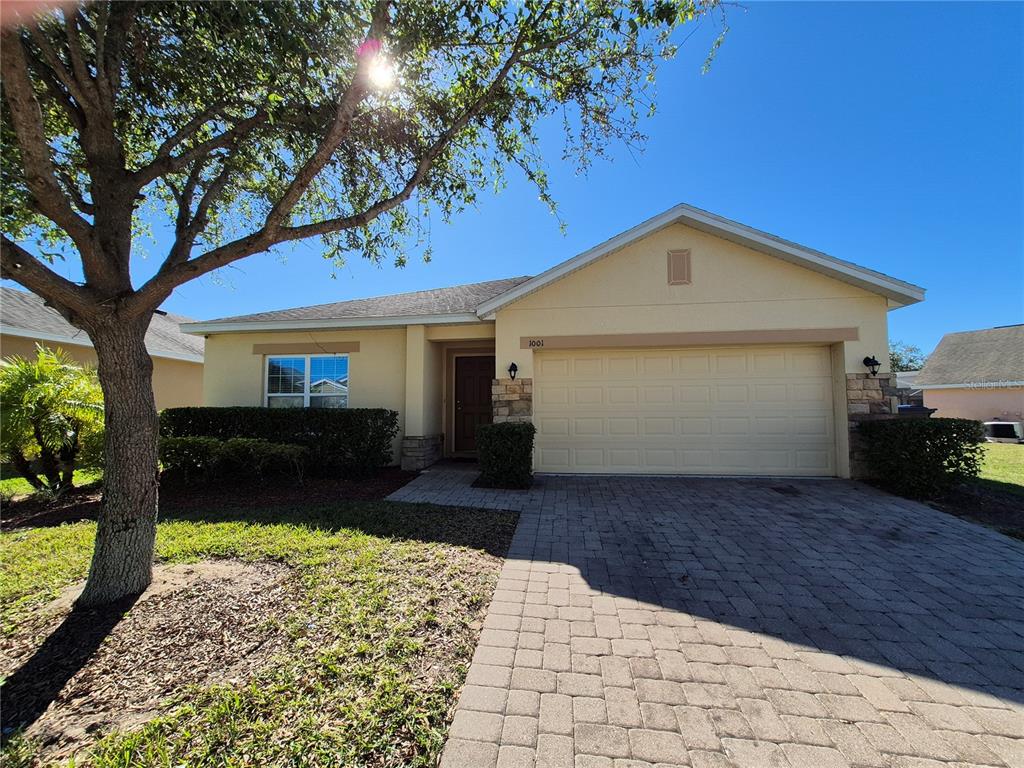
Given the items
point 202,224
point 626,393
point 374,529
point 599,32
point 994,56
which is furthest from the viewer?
point 626,393

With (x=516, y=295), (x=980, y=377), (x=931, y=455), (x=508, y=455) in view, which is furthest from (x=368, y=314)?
(x=980, y=377)

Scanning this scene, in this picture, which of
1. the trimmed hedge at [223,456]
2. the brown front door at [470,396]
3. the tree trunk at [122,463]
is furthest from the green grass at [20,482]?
the brown front door at [470,396]

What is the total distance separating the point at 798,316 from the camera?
7.28m

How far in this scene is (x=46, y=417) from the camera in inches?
238

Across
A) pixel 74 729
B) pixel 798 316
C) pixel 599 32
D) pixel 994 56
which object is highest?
pixel 994 56

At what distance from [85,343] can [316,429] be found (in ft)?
28.9

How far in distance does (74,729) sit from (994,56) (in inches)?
495

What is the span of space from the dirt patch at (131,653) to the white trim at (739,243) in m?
6.04

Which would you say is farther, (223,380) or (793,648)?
(223,380)

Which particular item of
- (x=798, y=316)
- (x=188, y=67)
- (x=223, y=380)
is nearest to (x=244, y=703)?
(x=188, y=67)

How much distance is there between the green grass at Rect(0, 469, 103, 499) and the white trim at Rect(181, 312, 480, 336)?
3575 millimetres

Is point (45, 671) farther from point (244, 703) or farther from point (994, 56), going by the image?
point (994, 56)

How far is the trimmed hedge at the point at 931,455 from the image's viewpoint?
5934 mm

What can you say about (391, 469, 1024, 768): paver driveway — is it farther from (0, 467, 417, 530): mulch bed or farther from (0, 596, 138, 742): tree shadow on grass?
(0, 467, 417, 530): mulch bed
